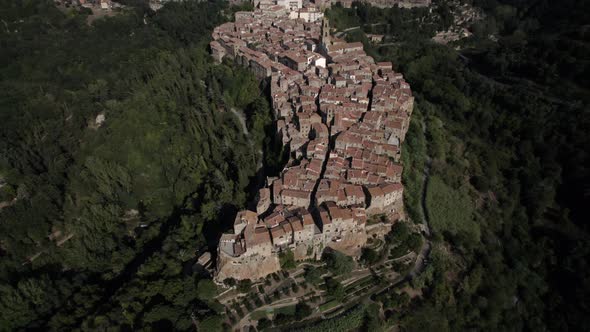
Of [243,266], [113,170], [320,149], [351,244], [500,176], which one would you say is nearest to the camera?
[243,266]

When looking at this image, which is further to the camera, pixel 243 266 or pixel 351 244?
pixel 351 244

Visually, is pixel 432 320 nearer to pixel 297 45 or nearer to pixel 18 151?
pixel 297 45

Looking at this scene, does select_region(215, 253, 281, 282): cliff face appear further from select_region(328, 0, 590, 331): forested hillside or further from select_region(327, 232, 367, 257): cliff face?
select_region(328, 0, 590, 331): forested hillside

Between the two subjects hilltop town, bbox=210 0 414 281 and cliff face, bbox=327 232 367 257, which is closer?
hilltop town, bbox=210 0 414 281

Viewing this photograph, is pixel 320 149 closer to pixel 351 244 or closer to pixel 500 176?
pixel 351 244

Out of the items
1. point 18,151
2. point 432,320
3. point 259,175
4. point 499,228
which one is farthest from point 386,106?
A: point 18,151

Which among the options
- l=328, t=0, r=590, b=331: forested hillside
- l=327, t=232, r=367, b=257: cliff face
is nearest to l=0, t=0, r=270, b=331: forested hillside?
l=327, t=232, r=367, b=257: cliff face

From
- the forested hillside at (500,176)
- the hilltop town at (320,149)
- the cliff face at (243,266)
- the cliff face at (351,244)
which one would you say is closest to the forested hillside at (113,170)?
the cliff face at (243,266)

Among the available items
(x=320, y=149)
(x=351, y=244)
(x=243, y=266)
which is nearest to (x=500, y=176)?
(x=320, y=149)
